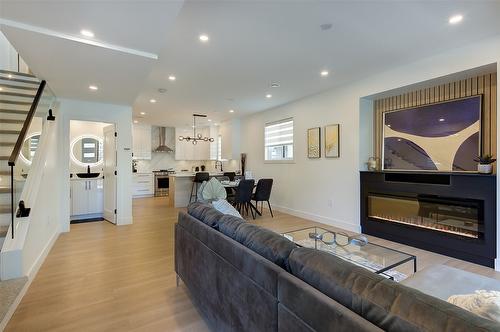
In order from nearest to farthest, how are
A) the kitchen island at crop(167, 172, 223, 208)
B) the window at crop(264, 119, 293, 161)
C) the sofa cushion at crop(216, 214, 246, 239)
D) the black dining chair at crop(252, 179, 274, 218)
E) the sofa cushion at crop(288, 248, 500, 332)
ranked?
the sofa cushion at crop(288, 248, 500, 332), the sofa cushion at crop(216, 214, 246, 239), the black dining chair at crop(252, 179, 274, 218), the window at crop(264, 119, 293, 161), the kitchen island at crop(167, 172, 223, 208)

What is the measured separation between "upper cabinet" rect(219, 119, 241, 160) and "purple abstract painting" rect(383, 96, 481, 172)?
4672 millimetres

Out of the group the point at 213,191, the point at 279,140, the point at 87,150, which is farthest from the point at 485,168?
the point at 87,150

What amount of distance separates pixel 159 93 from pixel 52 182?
2.48 meters

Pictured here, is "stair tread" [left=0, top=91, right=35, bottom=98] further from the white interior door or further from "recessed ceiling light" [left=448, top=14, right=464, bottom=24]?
"recessed ceiling light" [left=448, top=14, right=464, bottom=24]

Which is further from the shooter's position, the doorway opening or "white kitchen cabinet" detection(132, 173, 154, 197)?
"white kitchen cabinet" detection(132, 173, 154, 197)

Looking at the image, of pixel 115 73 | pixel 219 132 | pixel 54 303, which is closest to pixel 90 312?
pixel 54 303

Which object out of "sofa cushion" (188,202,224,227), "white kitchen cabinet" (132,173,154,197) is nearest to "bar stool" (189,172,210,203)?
"white kitchen cabinet" (132,173,154,197)

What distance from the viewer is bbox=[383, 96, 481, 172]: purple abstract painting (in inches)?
132

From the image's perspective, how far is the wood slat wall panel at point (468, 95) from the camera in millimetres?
3188

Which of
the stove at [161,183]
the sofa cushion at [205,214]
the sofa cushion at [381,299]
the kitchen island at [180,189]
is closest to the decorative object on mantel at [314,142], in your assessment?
the sofa cushion at [205,214]

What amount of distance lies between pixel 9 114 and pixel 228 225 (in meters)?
4.08

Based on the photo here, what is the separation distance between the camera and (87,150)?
23.1 ft

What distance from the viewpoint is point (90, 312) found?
2.13m

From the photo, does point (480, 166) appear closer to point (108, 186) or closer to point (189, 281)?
point (189, 281)
